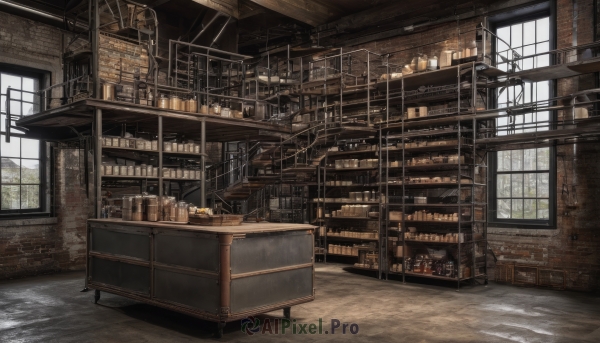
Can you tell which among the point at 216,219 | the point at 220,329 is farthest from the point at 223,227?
the point at 220,329

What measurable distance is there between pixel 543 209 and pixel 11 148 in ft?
34.6

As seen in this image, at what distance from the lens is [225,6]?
11641mm

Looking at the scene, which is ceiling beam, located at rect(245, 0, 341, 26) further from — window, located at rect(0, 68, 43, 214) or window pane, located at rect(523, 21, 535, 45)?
window, located at rect(0, 68, 43, 214)

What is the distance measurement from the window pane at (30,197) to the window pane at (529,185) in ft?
32.4

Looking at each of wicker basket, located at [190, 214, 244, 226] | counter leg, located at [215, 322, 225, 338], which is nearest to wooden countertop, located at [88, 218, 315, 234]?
wicker basket, located at [190, 214, 244, 226]

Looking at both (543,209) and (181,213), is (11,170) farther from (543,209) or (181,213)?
(543,209)

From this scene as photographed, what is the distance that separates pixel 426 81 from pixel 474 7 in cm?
176

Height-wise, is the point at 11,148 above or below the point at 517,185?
above

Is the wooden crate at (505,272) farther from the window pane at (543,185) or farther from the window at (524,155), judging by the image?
the window pane at (543,185)

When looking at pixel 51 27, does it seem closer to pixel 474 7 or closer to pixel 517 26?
pixel 474 7

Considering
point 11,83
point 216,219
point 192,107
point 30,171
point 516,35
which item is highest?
point 516,35

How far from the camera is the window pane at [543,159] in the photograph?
30.7 ft

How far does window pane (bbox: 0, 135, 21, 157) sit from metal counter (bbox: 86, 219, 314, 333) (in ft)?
14.8

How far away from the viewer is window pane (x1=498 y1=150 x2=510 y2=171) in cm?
988
